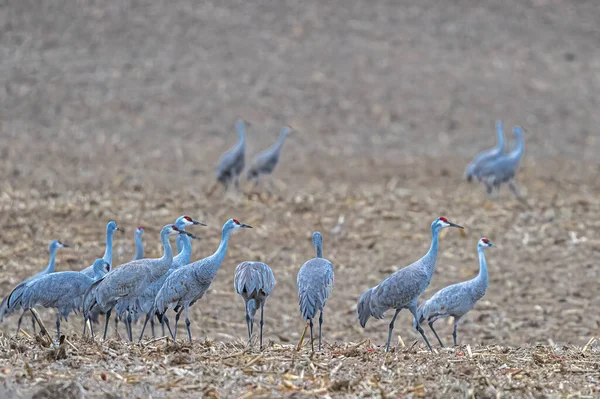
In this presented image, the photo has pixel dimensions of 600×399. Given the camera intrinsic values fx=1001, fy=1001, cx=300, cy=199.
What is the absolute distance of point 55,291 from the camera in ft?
28.2

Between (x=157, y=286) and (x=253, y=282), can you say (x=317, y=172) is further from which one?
(x=253, y=282)

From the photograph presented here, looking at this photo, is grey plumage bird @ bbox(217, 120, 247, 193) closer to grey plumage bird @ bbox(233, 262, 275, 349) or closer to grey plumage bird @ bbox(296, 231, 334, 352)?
grey plumage bird @ bbox(233, 262, 275, 349)

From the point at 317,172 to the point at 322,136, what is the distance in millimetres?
3088

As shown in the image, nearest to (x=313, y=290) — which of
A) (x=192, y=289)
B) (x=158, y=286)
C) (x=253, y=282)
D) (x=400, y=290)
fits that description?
(x=253, y=282)

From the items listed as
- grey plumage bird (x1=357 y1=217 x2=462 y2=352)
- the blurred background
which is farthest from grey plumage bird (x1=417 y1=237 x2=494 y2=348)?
the blurred background

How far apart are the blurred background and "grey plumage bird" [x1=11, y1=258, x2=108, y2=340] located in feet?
5.53

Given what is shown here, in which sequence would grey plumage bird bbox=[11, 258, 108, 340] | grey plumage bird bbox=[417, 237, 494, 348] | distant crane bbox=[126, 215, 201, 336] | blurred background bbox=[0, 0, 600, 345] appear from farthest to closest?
blurred background bbox=[0, 0, 600, 345] < grey plumage bird bbox=[417, 237, 494, 348] < distant crane bbox=[126, 215, 201, 336] < grey plumage bird bbox=[11, 258, 108, 340]

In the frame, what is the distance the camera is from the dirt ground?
282 inches

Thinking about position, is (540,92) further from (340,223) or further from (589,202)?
(340,223)

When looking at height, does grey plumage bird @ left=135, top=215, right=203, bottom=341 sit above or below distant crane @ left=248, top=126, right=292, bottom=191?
below

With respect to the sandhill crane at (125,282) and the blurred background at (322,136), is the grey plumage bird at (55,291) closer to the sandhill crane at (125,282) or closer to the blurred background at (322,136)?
the sandhill crane at (125,282)

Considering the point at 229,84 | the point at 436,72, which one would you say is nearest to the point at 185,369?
the point at 229,84

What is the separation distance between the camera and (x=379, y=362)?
24.1 feet

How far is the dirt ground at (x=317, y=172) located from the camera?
23.5 feet
